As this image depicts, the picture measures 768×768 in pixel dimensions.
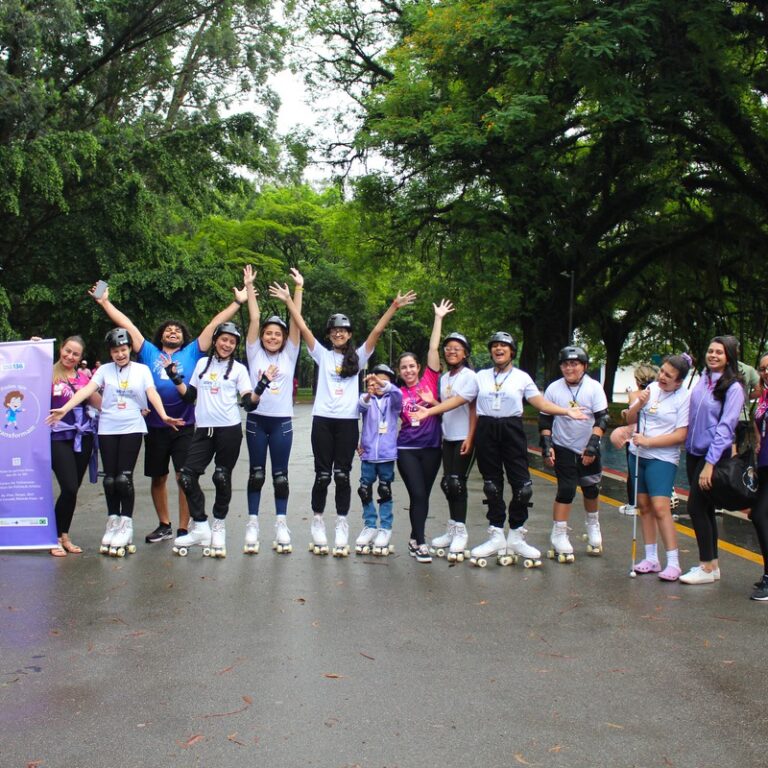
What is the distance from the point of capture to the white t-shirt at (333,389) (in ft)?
23.7

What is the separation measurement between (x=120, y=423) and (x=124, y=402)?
0.18 metres

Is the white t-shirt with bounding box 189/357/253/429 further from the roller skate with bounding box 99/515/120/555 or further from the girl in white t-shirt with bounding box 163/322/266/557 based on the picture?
the roller skate with bounding box 99/515/120/555

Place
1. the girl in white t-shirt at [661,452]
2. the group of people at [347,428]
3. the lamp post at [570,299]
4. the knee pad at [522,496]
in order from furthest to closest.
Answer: the lamp post at [570,299] → the group of people at [347,428] → the knee pad at [522,496] → the girl in white t-shirt at [661,452]

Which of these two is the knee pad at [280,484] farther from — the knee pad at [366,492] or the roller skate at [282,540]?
the knee pad at [366,492]

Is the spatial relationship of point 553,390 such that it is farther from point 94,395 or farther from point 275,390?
point 94,395

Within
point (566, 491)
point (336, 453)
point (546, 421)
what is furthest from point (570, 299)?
point (336, 453)

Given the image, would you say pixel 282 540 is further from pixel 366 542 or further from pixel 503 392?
pixel 503 392

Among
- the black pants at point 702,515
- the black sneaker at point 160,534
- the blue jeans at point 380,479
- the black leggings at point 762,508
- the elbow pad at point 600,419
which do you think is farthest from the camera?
the black sneaker at point 160,534

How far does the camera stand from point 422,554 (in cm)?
715

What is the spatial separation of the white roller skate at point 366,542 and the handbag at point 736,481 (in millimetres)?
2841

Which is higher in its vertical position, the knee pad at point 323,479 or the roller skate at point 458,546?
the knee pad at point 323,479

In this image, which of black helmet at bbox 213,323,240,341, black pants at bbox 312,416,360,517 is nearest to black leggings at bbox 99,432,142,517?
black helmet at bbox 213,323,240,341

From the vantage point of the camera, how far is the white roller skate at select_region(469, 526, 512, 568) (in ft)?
23.2

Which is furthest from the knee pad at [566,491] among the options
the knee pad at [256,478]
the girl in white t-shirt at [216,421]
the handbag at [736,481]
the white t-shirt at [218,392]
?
the white t-shirt at [218,392]
